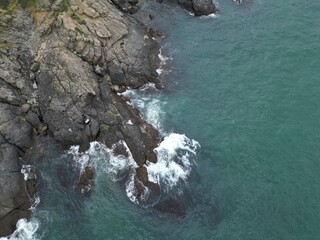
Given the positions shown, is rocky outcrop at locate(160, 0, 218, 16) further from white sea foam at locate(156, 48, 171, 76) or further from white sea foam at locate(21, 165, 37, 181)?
white sea foam at locate(21, 165, 37, 181)

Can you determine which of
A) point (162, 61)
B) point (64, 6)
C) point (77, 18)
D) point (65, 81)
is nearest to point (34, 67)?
point (65, 81)

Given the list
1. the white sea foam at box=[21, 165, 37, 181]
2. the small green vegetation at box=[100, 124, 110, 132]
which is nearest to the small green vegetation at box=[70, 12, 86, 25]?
the small green vegetation at box=[100, 124, 110, 132]

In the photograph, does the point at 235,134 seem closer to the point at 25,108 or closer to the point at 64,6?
the point at 25,108

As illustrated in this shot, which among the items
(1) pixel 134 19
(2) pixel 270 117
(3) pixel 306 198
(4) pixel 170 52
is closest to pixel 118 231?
(3) pixel 306 198

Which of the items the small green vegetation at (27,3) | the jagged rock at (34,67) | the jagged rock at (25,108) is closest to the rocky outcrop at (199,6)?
the small green vegetation at (27,3)

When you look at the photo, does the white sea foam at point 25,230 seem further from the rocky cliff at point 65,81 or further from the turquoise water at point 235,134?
the turquoise water at point 235,134

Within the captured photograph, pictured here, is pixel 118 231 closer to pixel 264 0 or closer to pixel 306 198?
pixel 306 198
